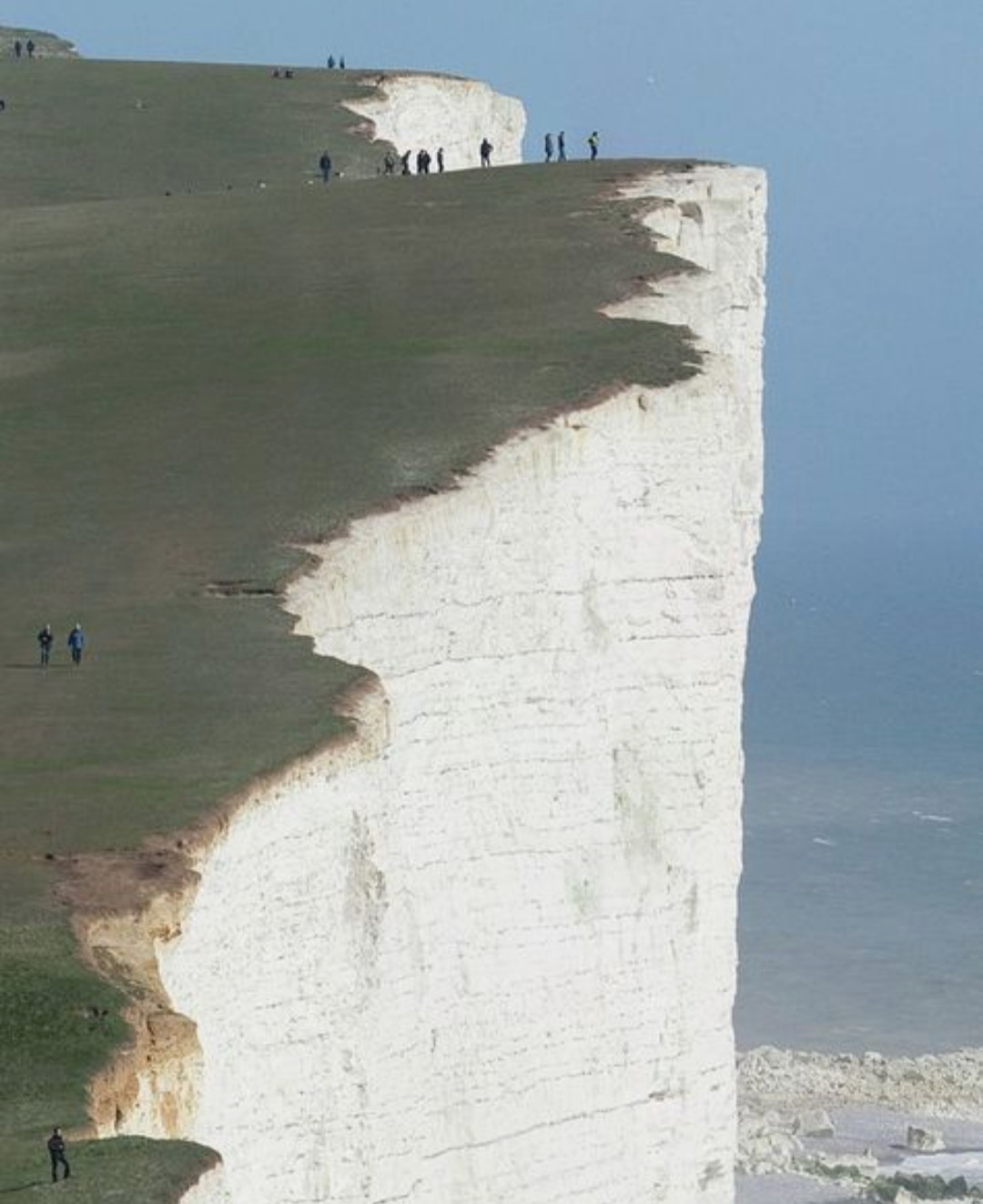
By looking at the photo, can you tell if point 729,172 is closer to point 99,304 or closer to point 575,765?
point 99,304

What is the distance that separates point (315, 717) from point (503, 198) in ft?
92.3

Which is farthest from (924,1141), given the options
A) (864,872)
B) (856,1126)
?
(864,872)

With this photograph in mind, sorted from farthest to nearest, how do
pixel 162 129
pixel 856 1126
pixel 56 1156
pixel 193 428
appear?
1. pixel 162 129
2. pixel 856 1126
3. pixel 193 428
4. pixel 56 1156

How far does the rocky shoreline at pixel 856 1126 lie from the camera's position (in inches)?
2254

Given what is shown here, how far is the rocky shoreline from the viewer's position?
2254 inches

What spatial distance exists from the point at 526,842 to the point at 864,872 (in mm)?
60353

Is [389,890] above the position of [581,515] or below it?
below

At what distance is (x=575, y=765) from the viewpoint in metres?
41.6

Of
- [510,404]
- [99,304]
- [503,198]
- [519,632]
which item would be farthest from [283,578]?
[503,198]

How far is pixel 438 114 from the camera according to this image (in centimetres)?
7744

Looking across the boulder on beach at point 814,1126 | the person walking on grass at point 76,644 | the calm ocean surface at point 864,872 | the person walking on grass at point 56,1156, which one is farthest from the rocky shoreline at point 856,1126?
the person walking on grass at point 56,1156

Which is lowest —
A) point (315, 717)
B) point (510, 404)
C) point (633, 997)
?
point (633, 997)

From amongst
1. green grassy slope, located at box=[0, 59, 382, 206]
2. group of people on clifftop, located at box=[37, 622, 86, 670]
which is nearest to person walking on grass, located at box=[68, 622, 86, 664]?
group of people on clifftop, located at box=[37, 622, 86, 670]

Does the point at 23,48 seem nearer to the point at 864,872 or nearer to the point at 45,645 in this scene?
the point at 864,872
